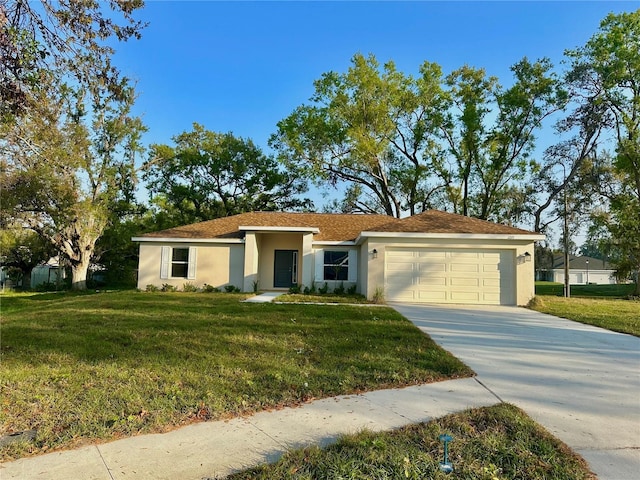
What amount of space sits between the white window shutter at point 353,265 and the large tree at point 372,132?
35.1 ft

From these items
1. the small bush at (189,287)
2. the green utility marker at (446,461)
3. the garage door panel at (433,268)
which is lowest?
the green utility marker at (446,461)

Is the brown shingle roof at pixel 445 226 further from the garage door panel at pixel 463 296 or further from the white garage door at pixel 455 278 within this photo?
the garage door panel at pixel 463 296

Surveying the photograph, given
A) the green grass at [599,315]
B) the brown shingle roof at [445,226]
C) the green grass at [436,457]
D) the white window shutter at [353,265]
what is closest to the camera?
the green grass at [436,457]

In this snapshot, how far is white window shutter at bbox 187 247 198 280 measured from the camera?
17281 millimetres

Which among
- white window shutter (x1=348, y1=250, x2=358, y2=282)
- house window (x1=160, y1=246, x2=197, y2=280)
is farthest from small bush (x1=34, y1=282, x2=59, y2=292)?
white window shutter (x1=348, y1=250, x2=358, y2=282)

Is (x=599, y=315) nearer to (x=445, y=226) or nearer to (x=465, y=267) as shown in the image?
(x=465, y=267)

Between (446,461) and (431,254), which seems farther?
(431,254)

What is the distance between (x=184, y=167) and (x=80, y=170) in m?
8.09

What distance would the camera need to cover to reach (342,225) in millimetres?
19000

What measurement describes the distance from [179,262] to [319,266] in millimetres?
6166

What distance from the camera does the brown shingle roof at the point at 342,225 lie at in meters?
14.3

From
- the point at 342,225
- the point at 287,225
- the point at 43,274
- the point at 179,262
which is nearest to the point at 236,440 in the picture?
the point at 287,225

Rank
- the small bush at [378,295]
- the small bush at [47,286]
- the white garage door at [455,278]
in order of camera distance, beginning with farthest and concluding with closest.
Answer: the small bush at [47,286]
the white garage door at [455,278]
the small bush at [378,295]

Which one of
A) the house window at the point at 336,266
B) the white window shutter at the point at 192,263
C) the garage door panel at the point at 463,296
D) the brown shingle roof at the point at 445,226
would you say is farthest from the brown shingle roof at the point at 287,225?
the garage door panel at the point at 463,296
